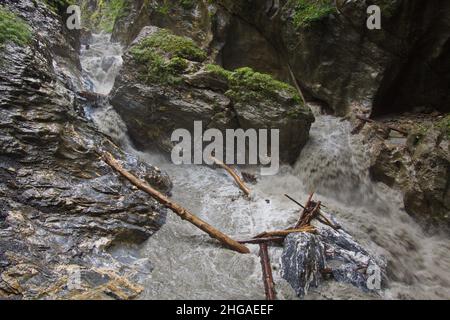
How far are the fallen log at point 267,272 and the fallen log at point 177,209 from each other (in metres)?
0.28

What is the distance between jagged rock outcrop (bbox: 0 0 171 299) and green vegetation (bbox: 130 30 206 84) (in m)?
2.34

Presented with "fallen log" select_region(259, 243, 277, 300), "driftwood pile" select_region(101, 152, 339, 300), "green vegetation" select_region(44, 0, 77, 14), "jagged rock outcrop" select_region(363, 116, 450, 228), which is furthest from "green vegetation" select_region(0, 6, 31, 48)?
"jagged rock outcrop" select_region(363, 116, 450, 228)

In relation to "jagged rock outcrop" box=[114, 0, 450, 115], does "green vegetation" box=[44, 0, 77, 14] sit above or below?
above

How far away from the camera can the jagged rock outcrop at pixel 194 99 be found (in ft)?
27.6

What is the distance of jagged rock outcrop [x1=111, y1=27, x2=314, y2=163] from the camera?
332 inches

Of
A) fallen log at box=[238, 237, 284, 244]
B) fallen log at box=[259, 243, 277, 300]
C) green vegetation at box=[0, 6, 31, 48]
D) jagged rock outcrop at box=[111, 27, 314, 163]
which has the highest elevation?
green vegetation at box=[0, 6, 31, 48]

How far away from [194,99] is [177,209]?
3.70 metres

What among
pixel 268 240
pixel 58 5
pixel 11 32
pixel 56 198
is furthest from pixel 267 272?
pixel 58 5

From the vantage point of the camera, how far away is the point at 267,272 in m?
4.71

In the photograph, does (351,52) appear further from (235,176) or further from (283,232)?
(283,232)

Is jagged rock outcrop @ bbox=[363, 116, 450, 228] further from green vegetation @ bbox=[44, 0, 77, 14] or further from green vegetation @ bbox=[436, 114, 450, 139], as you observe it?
green vegetation @ bbox=[44, 0, 77, 14]

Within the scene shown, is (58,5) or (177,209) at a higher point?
(58,5)

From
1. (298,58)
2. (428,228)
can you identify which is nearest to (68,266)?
(428,228)
